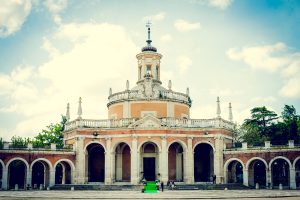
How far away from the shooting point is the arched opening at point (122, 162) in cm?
4844

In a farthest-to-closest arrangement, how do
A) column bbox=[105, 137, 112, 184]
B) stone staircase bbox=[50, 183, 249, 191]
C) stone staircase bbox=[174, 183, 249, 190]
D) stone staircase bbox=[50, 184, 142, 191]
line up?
column bbox=[105, 137, 112, 184] < stone staircase bbox=[174, 183, 249, 190] < stone staircase bbox=[50, 183, 249, 191] < stone staircase bbox=[50, 184, 142, 191]

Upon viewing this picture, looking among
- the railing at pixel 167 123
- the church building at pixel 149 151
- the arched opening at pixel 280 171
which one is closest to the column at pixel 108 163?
the church building at pixel 149 151

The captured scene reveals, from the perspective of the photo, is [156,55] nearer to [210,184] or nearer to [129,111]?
[129,111]

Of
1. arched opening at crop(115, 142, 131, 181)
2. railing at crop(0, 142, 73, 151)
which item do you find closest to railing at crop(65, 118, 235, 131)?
railing at crop(0, 142, 73, 151)

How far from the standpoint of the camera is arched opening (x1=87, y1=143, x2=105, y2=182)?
162 ft

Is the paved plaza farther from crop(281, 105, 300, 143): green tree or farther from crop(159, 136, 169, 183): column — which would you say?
crop(281, 105, 300, 143): green tree

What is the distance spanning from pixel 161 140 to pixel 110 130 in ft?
18.3

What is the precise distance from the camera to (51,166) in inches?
1842

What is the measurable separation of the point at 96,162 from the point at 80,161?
11.4ft

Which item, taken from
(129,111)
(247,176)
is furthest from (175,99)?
(247,176)

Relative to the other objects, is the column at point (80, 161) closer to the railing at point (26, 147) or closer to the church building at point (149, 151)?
the church building at point (149, 151)

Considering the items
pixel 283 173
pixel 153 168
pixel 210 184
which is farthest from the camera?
pixel 283 173

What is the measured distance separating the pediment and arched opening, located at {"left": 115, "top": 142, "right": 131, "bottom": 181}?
369 cm

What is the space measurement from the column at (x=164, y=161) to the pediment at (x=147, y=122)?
165 centimetres
